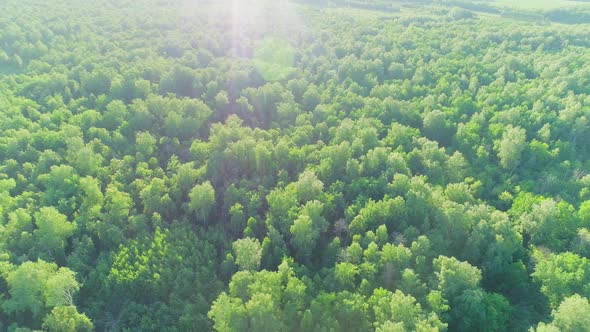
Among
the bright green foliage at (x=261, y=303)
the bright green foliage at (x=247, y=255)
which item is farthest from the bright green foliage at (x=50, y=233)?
the bright green foliage at (x=247, y=255)

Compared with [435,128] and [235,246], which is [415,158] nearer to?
[435,128]

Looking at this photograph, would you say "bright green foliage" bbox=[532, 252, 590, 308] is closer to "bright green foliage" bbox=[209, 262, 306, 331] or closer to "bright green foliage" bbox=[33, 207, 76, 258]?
"bright green foliage" bbox=[209, 262, 306, 331]

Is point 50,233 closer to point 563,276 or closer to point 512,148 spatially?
point 563,276

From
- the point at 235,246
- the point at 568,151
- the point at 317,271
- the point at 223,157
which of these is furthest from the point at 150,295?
the point at 568,151

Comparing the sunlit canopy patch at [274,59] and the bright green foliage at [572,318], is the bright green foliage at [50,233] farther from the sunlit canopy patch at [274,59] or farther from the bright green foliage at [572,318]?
the bright green foliage at [572,318]

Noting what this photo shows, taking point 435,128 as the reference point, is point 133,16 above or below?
above

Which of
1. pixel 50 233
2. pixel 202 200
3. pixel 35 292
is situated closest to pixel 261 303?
pixel 202 200

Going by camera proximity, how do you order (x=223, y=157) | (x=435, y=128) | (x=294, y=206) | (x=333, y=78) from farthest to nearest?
(x=333, y=78) < (x=435, y=128) < (x=223, y=157) < (x=294, y=206)

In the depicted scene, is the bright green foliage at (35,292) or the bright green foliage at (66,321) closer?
the bright green foliage at (66,321)

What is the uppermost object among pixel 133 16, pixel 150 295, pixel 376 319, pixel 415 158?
pixel 133 16
